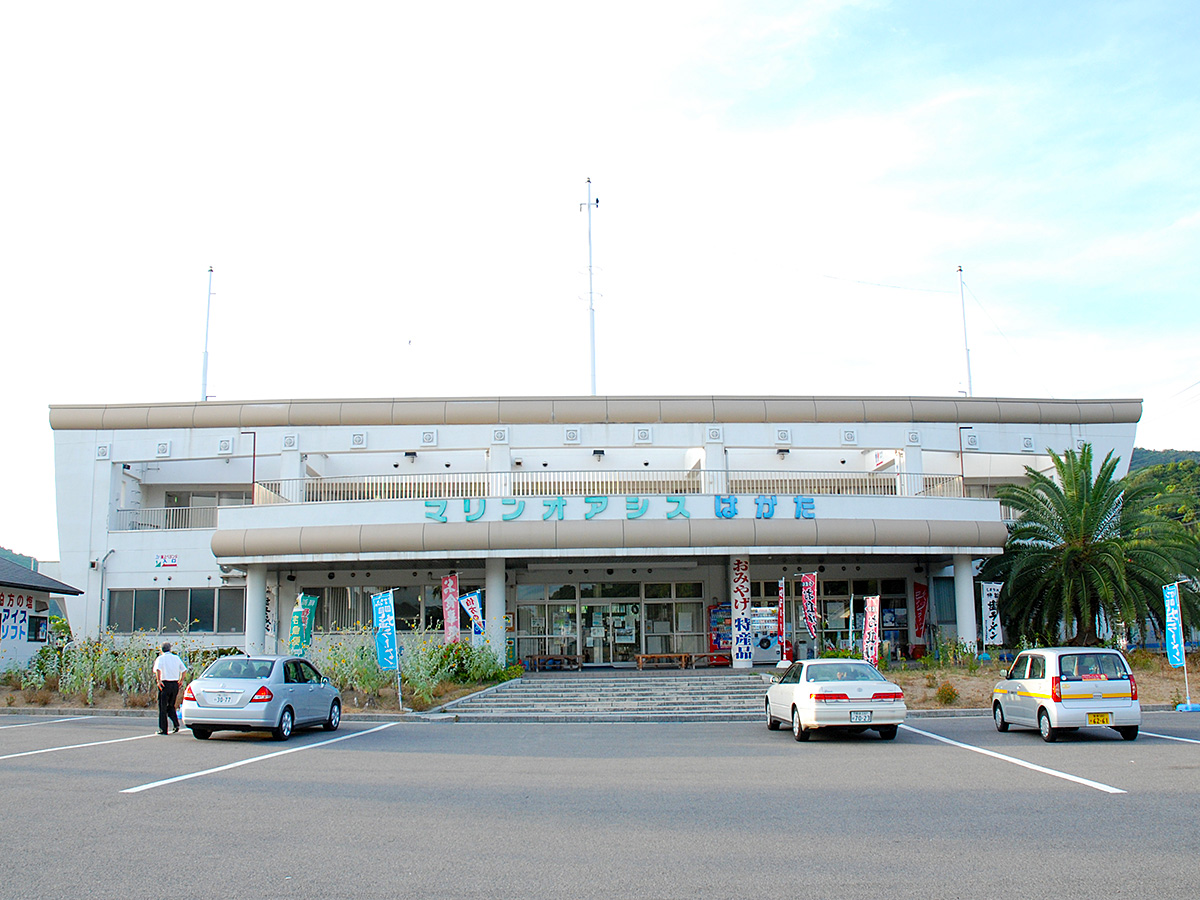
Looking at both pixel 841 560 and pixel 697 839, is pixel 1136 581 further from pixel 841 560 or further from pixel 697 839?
pixel 697 839

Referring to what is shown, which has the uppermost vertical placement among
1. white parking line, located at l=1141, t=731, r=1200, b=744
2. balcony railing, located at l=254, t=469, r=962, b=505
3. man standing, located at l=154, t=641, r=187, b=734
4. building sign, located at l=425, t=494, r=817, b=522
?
balcony railing, located at l=254, t=469, r=962, b=505

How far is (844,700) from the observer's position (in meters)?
15.3

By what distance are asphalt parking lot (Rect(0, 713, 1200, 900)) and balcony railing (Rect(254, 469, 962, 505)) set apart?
14.2 meters

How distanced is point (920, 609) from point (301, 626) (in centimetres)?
1987

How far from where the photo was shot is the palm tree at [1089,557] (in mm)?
26188

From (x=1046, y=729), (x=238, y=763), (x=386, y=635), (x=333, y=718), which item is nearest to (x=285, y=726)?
(x=333, y=718)

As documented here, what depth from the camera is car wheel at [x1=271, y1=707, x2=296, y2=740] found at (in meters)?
16.1

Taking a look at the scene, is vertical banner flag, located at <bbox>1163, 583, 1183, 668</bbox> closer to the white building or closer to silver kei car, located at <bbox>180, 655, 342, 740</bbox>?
the white building

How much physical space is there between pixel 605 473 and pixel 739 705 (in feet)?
34.5

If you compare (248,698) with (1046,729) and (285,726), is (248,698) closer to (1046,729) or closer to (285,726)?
(285,726)

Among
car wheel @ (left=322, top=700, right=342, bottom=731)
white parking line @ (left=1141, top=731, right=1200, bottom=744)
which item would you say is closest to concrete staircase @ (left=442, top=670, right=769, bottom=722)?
car wheel @ (left=322, top=700, right=342, bottom=731)

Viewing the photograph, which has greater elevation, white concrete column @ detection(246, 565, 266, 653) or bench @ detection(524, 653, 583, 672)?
white concrete column @ detection(246, 565, 266, 653)

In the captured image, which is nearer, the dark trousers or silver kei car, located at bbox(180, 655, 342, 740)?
silver kei car, located at bbox(180, 655, 342, 740)

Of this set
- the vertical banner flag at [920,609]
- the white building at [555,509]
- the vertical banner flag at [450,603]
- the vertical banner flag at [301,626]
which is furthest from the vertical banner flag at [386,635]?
the vertical banner flag at [920,609]
